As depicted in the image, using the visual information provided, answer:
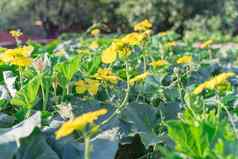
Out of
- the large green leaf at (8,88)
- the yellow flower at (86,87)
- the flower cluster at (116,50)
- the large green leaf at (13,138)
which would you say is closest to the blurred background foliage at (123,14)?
the large green leaf at (8,88)

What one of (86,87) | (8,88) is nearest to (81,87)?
(86,87)

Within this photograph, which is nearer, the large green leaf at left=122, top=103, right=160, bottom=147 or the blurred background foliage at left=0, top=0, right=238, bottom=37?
the large green leaf at left=122, top=103, right=160, bottom=147

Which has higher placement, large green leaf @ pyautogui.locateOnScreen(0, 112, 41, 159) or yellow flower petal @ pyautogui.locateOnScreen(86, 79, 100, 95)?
yellow flower petal @ pyautogui.locateOnScreen(86, 79, 100, 95)

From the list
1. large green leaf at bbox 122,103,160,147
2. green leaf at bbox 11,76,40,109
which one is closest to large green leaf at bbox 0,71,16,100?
green leaf at bbox 11,76,40,109

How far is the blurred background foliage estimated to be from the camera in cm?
2577

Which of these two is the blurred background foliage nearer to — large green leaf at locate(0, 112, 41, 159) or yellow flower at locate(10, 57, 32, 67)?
yellow flower at locate(10, 57, 32, 67)

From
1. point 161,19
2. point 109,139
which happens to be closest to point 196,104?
point 109,139

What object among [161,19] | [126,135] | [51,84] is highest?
[161,19]

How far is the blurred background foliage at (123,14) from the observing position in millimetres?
25766

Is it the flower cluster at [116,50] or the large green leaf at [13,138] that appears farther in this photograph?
the flower cluster at [116,50]

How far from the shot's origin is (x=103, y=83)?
155 centimetres

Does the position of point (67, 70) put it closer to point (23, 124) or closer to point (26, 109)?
point (26, 109)

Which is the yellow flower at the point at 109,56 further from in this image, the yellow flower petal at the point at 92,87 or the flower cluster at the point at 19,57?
the flower cluster at the point at 19,57

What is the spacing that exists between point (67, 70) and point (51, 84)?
0.05 metres
